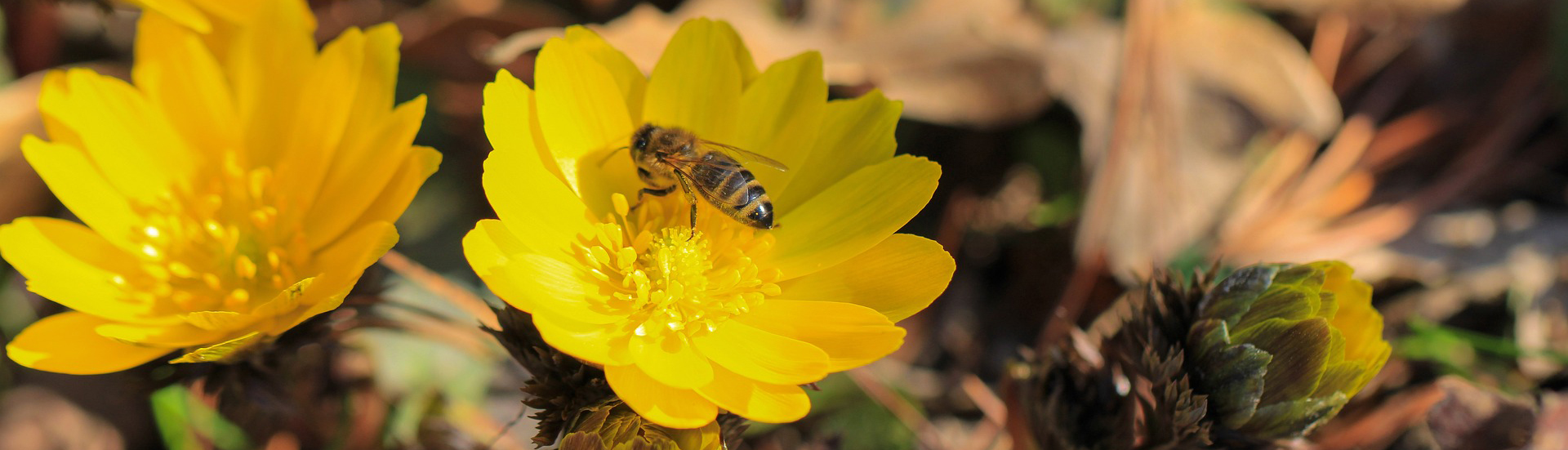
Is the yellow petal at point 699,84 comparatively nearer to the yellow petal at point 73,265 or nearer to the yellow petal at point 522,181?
the yellow petal at point 522,181

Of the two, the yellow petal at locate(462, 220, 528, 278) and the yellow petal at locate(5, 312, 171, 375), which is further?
the yellow petal at locate(5, 312, 171, 375)

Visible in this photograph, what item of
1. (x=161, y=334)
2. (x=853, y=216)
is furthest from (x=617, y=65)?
(x=161, y=334)

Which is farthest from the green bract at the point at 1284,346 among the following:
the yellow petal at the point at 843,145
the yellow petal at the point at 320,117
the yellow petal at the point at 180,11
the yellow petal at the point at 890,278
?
the yellow petal at the point at 180,11

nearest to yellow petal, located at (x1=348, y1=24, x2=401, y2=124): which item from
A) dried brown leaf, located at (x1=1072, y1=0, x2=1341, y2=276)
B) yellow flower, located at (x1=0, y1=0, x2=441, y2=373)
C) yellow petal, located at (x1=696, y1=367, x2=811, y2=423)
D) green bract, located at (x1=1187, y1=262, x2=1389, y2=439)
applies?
yellow flower, located at (x1=0, y1=0, x2=441, y2=373)

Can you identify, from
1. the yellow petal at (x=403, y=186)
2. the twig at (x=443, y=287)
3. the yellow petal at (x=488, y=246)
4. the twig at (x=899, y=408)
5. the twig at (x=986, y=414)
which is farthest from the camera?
the twig at (x=986, y=414)

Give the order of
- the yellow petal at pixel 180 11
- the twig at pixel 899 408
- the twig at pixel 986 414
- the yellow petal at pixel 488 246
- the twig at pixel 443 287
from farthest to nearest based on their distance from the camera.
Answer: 1. the twig at pixel 986 414
2. the twig at pixel 899 408
3. the twig at pixel 443 287
4. the yellow petal at pixel 180 11
5. the yellow petal at pixel 488 246

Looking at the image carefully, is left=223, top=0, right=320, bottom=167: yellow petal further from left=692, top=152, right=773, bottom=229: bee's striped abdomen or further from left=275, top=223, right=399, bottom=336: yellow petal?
left=692, top=152, right=773, bottom=229: bee's striped abdomen
